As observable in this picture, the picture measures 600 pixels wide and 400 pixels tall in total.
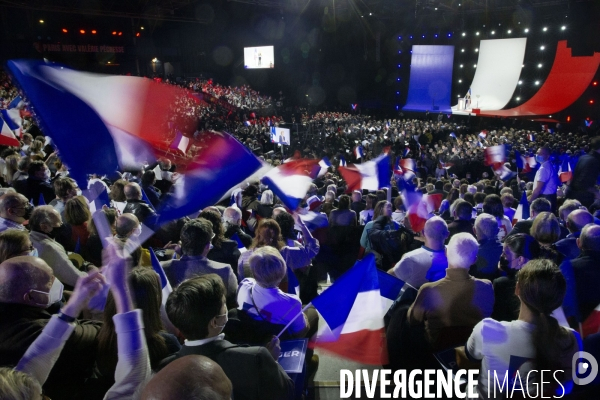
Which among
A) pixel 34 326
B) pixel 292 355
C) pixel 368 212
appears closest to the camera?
pixel 34 326

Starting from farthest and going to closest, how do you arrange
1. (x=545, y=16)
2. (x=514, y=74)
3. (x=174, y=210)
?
1. (x=514, y=74)
2. (x=545, y=16)
3. (x=174, y=210)

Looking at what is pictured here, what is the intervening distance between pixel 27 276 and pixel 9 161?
200 inches

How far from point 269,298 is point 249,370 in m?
0.73

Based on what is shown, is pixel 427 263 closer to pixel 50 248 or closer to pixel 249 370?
pixel 249 370

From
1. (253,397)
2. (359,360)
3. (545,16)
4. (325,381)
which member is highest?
(545,16)

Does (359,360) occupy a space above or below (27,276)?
below

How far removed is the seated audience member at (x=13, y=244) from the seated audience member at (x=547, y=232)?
3348 millimetres

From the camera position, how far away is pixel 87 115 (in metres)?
3.97

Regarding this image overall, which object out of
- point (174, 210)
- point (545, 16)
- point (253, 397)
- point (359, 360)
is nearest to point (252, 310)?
point (253, 397)

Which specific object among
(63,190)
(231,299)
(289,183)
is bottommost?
(231,299)

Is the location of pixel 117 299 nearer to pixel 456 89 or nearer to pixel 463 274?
pixel 463 274

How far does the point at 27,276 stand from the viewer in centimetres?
195

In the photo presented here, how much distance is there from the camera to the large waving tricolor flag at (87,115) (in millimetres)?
3766

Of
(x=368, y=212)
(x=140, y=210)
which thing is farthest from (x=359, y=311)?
(x=368, y=212)
